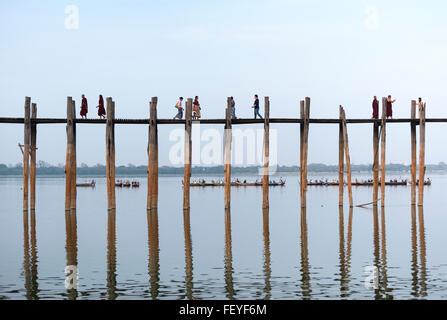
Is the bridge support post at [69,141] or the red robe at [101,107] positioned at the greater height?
the red robe at [101,107]

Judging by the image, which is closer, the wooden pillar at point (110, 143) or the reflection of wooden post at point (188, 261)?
the reflection of wooden post at point (188, 261)

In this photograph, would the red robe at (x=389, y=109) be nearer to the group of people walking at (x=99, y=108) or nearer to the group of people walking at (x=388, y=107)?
the group of people walking at (x=388, y=107)

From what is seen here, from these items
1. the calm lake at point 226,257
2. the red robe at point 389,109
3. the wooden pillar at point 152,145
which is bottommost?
the calm lake at point 226,257

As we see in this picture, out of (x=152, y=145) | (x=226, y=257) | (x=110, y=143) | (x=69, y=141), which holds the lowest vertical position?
A: (x=226, y=257)

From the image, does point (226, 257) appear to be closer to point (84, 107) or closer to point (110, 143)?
point (110, 143)

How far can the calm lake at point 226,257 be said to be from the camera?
1529cm

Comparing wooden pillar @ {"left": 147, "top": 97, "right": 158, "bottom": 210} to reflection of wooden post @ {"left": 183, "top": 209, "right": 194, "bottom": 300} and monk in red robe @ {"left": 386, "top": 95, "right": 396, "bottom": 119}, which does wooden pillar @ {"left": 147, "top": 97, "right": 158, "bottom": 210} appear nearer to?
reflection of wooden post @ {"left": 183, "top": 209, "right": 194, "bottom": 300}

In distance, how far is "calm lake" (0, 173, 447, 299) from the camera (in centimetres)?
1529

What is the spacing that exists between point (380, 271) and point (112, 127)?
17899 mm

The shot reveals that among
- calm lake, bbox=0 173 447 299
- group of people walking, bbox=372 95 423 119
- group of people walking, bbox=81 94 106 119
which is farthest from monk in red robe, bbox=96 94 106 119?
group of people walking, bbox=372 95 423 119

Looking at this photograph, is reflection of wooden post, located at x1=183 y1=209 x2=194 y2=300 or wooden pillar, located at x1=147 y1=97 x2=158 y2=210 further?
wooden pillar, located at x1=147 y1=97 x2=158 y2=210

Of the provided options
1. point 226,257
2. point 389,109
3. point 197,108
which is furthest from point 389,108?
point 226,257

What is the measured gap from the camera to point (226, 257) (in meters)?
20.0

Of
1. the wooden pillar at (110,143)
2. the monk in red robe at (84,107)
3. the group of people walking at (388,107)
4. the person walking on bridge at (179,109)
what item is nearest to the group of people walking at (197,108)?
the person walking on bridge at (179,109)
